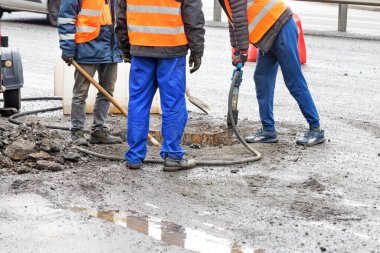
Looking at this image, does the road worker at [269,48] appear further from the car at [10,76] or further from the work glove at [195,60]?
the car at [10,76]

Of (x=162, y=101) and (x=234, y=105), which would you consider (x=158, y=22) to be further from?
(x=234, y=105)

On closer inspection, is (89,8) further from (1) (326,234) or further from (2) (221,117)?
(1) (326,234)

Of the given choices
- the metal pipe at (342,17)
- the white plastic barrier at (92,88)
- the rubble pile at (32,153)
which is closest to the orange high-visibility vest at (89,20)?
the rubble pile at (32,153)

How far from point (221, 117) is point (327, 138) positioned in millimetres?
1432

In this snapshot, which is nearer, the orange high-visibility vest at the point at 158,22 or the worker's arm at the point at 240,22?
the orange high-visibility vest at the point at 158,22

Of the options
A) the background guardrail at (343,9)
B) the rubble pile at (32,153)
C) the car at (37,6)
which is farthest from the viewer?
the car at (37,6)

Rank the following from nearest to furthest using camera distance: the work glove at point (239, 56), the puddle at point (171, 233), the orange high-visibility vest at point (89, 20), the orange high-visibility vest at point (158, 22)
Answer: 1. the puddle at point (171, 233)
2. the orange high-visibility vest at point (158, 22)
3. the orange high-visibility vest at point (89, 20)
4. the work glove at point (239, 56)

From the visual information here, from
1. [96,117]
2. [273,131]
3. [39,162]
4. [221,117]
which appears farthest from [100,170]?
[221,117]

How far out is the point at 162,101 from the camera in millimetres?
7746

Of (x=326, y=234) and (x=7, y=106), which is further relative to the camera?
(x=7, y=106)

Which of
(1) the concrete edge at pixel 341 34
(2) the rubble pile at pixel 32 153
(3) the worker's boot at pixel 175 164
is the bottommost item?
(1) the concrete edge at pixel 341 34

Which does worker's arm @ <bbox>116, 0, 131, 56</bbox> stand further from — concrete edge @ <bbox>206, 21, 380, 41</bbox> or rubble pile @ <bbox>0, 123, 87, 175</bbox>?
concrete edge @ <bbox>206, 21, 380, 41</bbox>

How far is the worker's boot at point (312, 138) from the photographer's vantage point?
28.6 feet

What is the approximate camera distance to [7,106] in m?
10.1
